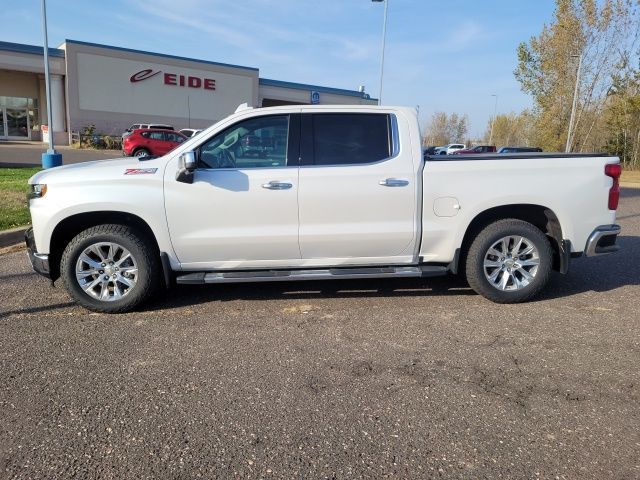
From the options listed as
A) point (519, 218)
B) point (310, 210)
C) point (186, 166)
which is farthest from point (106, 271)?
point (519, 218)

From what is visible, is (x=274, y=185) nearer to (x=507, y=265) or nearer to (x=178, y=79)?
(x=507, y=265)

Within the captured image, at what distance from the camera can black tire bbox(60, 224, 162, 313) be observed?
466cm

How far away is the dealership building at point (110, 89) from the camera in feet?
118

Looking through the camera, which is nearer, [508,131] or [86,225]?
[86,225]

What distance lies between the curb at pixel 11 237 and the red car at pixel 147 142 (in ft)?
58.0

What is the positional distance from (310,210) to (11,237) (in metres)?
5.42

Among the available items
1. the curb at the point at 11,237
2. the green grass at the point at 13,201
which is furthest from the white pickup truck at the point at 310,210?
the green grass at the point at 13,201

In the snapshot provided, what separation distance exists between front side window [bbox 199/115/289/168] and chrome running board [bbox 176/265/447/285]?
1045mm

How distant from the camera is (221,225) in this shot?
4719 millimetres

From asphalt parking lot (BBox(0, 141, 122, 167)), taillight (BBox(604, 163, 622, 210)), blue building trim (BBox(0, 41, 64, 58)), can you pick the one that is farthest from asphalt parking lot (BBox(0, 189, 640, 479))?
blue building trim (BBox(0, 41, 64, 58))

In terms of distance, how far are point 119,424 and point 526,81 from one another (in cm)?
4014

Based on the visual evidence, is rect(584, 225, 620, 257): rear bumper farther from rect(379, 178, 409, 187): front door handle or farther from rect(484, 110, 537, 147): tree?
rect(484, 110, 537, 147): tree

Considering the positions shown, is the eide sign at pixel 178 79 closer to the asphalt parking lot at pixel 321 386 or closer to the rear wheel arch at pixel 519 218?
the asphalt parking lot at pixel 321 386

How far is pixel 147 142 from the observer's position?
25125mm
